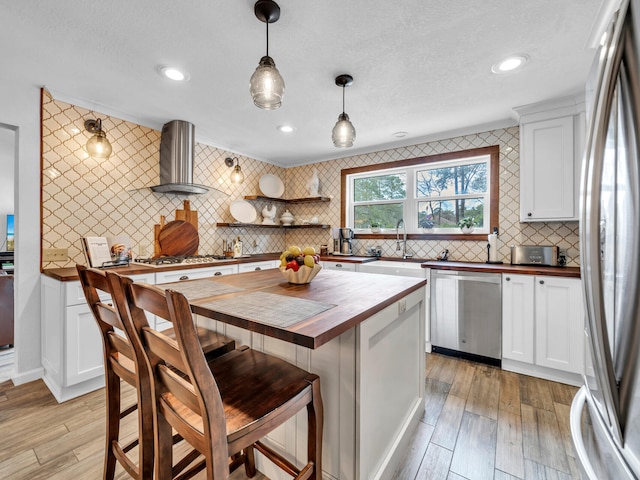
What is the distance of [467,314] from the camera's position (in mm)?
2715

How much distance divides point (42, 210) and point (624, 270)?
3429 mm

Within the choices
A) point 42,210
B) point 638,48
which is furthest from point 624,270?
point 42,210

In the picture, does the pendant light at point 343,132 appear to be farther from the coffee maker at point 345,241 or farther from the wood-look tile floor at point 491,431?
the coffee maker at point 345,241

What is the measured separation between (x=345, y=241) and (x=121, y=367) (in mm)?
3109

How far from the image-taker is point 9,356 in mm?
2805

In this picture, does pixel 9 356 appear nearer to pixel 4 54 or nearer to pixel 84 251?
pixel 84 251

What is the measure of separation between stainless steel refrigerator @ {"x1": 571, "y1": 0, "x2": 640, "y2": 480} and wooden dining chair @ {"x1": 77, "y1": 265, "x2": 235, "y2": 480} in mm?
1190

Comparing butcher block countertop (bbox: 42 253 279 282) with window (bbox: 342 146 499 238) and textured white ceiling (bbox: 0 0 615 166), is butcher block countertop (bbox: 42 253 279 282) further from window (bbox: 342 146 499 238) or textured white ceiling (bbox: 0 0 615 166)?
window (bbox: 342 146 499 238)

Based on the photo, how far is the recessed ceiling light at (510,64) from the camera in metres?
1.89

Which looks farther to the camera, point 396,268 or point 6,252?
point 6,252

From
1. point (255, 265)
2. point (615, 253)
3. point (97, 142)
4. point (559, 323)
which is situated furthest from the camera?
point (255, 265)

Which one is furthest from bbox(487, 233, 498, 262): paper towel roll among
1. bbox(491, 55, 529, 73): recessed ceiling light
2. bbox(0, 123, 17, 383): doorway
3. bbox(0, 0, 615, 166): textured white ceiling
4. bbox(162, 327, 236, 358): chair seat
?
bbox(0, 123, 17, 383): doorway

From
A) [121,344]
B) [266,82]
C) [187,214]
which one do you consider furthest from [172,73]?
[121,344]

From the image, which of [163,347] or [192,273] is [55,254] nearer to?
[192,273]
